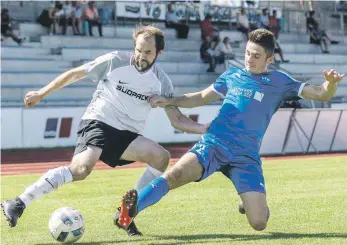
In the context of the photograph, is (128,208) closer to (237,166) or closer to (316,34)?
(237,166)

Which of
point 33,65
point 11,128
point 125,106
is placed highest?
point 125,106

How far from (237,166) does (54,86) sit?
1.96 metres

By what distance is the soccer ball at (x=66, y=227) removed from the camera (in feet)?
24.9

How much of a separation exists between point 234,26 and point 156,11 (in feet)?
14.8

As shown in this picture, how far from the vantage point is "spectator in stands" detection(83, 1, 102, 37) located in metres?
28.7

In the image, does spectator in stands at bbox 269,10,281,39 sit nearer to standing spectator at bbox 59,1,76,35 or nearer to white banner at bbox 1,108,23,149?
standing spectator at bbox 59,1,76,35

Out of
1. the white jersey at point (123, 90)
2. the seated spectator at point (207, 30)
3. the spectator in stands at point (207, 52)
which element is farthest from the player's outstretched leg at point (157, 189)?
the seated spectator at point (207, 30)

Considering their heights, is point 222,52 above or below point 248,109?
below

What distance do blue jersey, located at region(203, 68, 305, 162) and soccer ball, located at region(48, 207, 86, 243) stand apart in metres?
1.50

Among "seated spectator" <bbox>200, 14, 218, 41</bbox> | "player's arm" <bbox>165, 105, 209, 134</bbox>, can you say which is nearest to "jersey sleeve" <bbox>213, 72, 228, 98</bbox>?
"player's arm" <bbox>165, 105, 209, 134</bbox>

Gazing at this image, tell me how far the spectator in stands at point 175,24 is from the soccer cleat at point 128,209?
24.1 m

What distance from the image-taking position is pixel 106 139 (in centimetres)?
813

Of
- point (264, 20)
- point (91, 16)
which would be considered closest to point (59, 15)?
point (91, 16)

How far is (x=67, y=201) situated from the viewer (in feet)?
37.2
